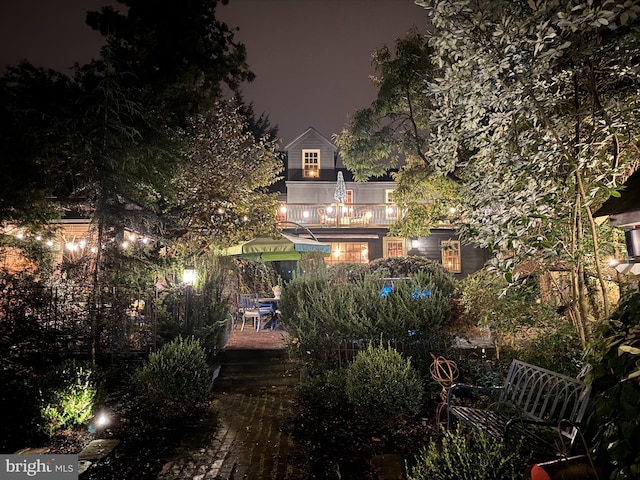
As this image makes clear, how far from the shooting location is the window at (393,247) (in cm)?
2148

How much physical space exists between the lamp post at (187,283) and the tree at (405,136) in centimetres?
667

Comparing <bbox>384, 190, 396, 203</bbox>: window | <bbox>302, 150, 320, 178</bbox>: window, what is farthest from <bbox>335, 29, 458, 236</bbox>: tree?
<bbox>302, 150, 320, 178</bbox>: window

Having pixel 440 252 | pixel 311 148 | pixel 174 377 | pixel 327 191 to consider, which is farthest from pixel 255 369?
pixel 311 148

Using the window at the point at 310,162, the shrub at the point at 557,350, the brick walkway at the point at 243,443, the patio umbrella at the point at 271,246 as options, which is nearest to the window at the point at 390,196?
the patio umbrella at the point at 271,246

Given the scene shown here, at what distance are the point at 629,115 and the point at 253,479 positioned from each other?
470cm

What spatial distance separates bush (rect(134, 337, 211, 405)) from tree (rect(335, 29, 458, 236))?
7.47 meters

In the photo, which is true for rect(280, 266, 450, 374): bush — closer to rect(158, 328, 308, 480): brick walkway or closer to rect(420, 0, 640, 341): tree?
rect(158, 328, 308, 480): brick walkway

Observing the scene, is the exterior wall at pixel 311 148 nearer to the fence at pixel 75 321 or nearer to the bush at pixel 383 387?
the fence at pixel 75 321

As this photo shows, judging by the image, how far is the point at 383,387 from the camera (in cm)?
510

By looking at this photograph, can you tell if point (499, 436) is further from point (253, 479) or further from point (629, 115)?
point (629, 115)

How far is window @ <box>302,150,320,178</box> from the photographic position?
944 inches

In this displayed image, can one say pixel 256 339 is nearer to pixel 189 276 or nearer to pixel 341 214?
pixel 189 276

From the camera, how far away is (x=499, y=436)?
337cm

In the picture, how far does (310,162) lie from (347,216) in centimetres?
524
